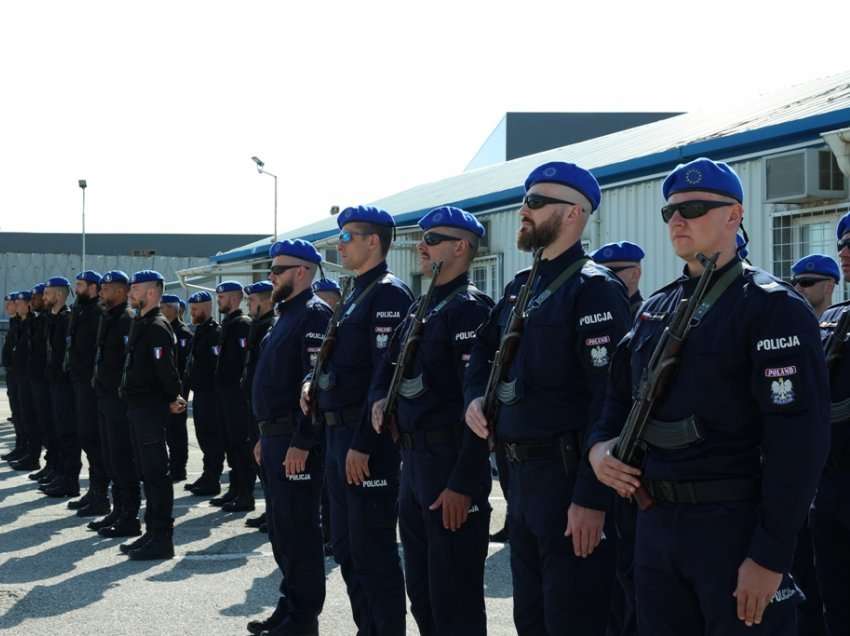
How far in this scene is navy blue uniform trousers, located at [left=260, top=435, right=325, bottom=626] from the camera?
581 cm

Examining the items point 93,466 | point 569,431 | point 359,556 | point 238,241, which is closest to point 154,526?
point 93,466

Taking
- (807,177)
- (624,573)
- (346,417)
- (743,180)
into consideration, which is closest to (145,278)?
(346,417)

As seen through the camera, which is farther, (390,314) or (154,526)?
(154,526)

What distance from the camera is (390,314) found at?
5.37 metres

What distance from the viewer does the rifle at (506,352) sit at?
4.01 meters

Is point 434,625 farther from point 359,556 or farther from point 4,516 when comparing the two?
point 4,516

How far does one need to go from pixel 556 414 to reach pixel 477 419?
31 cm

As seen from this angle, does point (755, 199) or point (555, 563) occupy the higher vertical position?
point (755, 199)

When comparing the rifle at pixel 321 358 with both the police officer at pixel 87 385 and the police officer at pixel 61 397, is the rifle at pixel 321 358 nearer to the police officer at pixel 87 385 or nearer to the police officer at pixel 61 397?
the police officer at pixel 87 385

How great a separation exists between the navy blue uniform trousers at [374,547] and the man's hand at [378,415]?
28cm

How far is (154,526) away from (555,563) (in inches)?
193

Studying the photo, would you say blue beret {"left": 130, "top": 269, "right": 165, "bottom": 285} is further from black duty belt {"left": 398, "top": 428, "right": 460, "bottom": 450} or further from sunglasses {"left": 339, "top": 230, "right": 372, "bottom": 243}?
black duty belt {"left": 398, "top": 428, "right": 460, "bottom": 450}

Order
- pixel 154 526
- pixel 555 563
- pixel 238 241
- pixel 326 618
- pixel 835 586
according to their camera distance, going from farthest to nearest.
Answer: pixel 238 241
pixel 154 526
pixel 326 618
pixel 835 586
pixel 555 563

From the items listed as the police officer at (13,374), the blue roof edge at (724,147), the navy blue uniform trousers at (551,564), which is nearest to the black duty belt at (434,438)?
the navy blue uniform trousers at (551,564)
